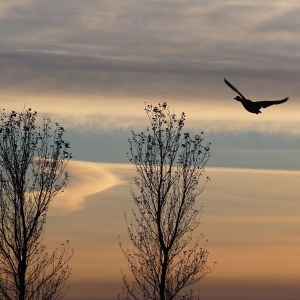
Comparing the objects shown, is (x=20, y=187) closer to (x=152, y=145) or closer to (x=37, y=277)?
(x=37, y=277)

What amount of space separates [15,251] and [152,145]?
759cm

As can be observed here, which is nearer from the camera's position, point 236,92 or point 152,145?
point 236,92

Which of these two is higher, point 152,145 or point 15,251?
point 152,145

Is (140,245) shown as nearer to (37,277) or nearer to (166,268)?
(166,268)

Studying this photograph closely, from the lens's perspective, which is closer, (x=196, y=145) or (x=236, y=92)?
(x=236, y=92)

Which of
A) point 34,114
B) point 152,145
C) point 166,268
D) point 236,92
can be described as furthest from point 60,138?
point 236,92

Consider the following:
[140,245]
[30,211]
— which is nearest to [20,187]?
[30,211]

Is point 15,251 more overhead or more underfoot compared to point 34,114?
more underfoot

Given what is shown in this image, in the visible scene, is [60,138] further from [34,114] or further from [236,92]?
[236,92]

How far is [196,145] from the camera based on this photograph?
33562 millimetres

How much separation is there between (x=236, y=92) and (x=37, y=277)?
1236cm

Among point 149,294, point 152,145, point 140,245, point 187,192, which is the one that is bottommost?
point 149,294

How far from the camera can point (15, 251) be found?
32281mm

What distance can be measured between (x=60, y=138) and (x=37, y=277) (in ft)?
19.8
